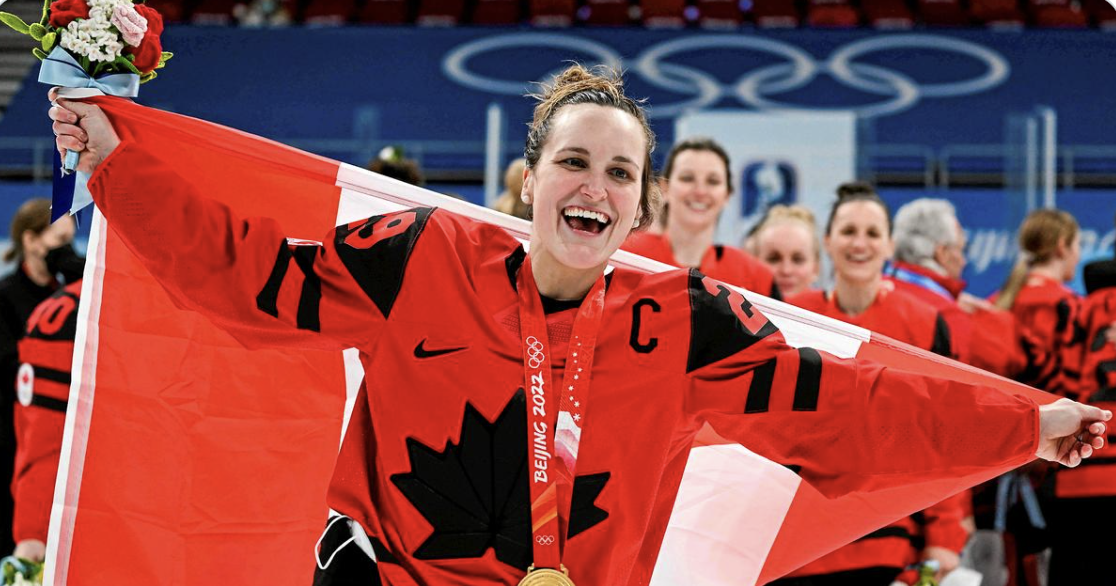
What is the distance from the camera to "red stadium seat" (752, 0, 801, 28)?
12086 mm

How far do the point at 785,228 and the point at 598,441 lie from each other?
300 centimetres

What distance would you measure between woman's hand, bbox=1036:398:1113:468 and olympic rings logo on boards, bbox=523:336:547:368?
39.8 inches

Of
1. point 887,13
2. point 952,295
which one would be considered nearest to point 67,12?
point 952,295

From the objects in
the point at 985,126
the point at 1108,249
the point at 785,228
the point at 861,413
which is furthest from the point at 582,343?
the point at 985,126

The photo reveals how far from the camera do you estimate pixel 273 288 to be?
209cm

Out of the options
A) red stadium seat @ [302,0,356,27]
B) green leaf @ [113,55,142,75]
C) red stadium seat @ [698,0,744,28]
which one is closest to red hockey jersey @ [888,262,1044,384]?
green leaf @ [113,55,142,75]

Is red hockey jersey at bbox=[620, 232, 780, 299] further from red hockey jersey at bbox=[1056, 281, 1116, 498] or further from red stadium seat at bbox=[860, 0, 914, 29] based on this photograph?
red stadium seat at bbox=[860, 0, 914, 29]

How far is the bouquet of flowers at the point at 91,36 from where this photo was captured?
2.14 m

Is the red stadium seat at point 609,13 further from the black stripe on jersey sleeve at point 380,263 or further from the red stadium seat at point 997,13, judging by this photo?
the black stripe on jersey sleeve at point 380,263

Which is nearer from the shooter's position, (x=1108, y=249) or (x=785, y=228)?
(x=785, y=228)

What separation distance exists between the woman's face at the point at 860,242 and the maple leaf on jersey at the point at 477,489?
7.43ft

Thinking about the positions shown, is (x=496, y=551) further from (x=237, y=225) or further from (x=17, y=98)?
(x=17, y=98)

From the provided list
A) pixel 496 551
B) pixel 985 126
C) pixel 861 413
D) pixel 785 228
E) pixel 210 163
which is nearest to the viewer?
pixel 496 551

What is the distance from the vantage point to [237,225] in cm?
210
